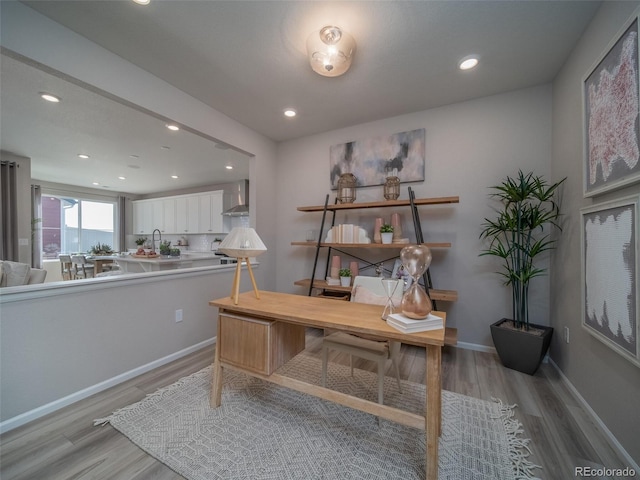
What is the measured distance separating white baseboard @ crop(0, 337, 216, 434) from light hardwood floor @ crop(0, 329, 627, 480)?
1.6 inches

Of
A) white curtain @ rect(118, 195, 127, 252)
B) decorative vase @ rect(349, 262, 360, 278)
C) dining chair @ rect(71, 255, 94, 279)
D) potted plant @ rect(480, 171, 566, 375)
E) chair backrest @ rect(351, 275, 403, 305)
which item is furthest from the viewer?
white curtain @ rect(118, 195, 127, 252)

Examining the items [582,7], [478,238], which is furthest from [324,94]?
[478,238]

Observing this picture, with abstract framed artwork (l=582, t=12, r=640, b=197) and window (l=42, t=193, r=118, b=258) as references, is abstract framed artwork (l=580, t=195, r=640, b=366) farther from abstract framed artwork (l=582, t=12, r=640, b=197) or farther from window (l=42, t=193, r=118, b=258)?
window (l=42, t=193, r=118, b=258)

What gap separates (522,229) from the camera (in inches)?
85.3

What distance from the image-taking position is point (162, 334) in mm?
2293

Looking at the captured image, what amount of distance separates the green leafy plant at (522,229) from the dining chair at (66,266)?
802 cm

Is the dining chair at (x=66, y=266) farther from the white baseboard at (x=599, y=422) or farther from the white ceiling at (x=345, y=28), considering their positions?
the white baseboard at (x=599, y=422)

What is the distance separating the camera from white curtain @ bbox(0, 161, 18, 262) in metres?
4.05

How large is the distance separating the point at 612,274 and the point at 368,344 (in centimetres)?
143

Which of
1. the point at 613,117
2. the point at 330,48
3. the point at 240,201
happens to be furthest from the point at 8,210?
the point at 613,117

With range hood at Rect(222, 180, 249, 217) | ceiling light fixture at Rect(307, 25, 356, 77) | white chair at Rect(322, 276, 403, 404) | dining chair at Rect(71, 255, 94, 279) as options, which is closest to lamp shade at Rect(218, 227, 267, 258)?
white chair at Rect(322, 276, 403, 404)

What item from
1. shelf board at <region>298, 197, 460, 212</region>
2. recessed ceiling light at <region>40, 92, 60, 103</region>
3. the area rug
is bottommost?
the area rug

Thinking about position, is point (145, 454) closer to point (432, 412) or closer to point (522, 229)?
point (432, 412)

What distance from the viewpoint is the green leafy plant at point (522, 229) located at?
2121 millimetres
